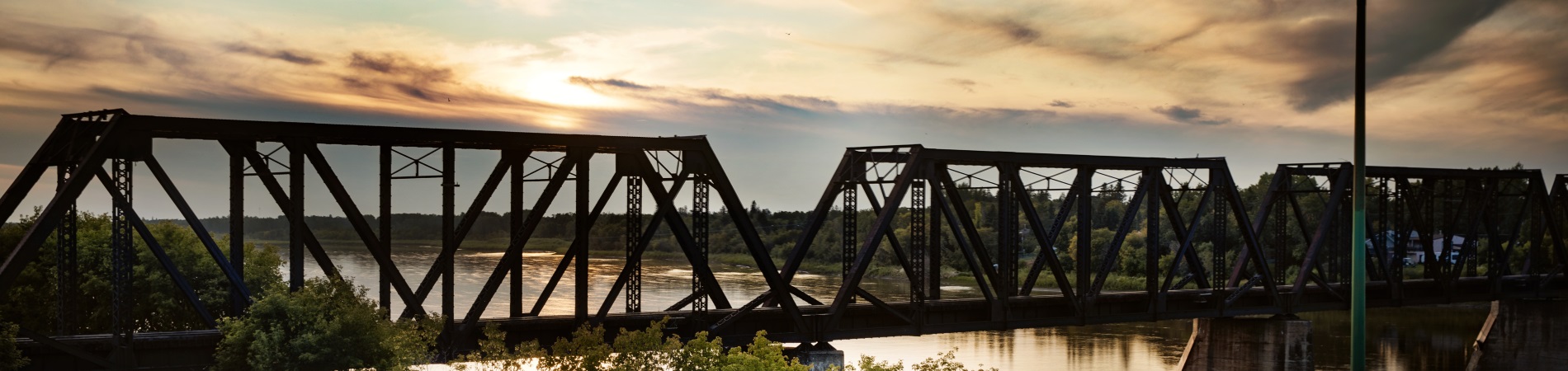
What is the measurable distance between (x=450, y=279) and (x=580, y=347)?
5.48m

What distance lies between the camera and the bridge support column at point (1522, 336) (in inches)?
2849

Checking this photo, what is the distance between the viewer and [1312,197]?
149 m

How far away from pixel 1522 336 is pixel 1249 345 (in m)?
25.4

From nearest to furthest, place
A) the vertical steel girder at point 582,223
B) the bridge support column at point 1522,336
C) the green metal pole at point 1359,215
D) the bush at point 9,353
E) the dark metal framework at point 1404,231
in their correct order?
the green metal pole at point 1359,215, the bush at point 9,353, the vertical steel girder at point 582,223, the dark metal framework at point 1404,231, the bridge support column at point 1522,336

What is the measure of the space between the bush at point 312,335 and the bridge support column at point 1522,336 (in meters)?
62.9

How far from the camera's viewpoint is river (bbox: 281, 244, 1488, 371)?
260 feet

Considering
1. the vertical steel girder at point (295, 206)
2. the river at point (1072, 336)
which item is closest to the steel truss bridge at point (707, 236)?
the vertical steel girder at point (295, 206)

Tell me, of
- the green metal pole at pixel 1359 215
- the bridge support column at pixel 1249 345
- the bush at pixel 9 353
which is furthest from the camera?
the bridge support column at pixel 1249 345

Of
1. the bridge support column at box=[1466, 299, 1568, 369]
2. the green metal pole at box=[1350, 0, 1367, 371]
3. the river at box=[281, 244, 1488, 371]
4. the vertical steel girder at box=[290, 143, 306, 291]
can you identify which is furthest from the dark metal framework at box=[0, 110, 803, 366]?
the bridge support column at box=[1466, 299, 1568, 369]

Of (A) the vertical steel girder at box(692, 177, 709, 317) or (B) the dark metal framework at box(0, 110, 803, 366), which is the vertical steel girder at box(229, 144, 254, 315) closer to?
(B) the dark metal framework at box(0, 110, 803, 366)

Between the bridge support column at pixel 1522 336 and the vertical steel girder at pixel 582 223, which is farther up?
the vertical steel girder at pixel 582 223

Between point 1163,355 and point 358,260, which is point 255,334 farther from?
point 358,260

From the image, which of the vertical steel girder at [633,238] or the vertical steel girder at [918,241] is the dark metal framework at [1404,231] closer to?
the vertical steel girder at [918,241]

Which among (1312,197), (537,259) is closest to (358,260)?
(537,259)
